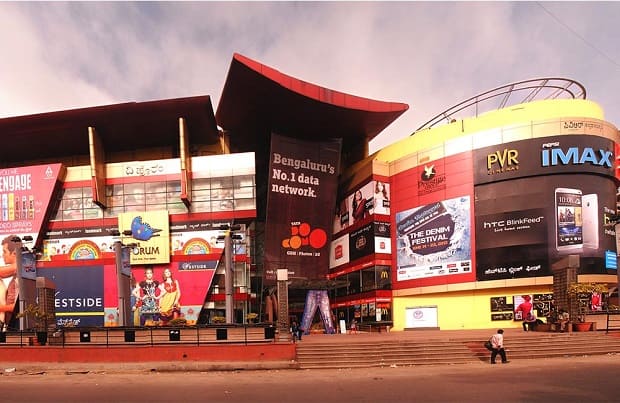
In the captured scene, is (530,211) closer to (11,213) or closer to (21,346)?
(21,346)

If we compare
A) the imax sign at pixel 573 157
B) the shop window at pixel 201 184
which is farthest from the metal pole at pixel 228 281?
the imax sign at pixel 573 157

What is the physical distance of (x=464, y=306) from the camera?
41.2 meters

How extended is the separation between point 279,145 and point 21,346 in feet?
103

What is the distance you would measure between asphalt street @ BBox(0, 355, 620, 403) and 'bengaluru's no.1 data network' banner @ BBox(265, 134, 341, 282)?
29716 mm

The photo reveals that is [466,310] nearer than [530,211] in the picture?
No

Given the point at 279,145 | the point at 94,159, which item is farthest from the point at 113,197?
the point at 279,145

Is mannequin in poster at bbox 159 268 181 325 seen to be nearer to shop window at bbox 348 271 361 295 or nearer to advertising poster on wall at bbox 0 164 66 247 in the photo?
advertising poster on wall at bbox 0 164 66 247

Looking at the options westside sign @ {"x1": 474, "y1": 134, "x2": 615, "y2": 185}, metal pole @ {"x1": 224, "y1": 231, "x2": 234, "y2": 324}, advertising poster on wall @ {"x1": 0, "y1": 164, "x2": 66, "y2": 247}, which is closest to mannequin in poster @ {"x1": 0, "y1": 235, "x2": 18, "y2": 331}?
advertising poster on wall @ {"x1": 0, "y1": 164, "x2": 66, "y2": 247}

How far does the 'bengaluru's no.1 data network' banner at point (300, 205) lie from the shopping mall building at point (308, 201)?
0.14 m

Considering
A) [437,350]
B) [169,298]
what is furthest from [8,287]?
[437,350]

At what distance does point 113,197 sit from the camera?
171ft

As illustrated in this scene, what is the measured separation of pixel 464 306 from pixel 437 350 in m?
20.6

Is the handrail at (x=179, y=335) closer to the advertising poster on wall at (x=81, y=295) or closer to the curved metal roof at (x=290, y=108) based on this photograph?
the curved metal roof at (x=290, y=108)

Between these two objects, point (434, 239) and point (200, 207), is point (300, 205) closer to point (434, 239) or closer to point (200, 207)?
point (200, 207)
